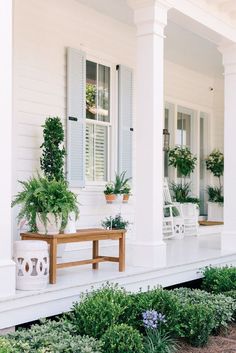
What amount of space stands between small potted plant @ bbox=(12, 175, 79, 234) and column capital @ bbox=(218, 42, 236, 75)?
3.65 m

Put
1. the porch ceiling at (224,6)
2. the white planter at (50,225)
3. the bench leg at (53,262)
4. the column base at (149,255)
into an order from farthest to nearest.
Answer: the porch ceiling at (224,6), the column base at (149,255), the white planter at (50,225), the bench leg at (53,262)

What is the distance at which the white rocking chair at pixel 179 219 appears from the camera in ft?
27.8

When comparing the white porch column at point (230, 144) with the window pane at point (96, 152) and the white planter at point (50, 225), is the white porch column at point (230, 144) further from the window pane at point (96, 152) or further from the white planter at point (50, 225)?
the white planter at point (50, 225)

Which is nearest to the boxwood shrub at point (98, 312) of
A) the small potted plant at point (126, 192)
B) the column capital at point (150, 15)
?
the column capital at point (150, 15)

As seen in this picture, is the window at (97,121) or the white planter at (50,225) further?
the window at (97,121)

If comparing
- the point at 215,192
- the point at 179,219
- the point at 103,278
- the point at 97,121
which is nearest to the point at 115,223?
the point at 97,121

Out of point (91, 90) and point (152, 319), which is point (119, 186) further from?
point (152, 319)

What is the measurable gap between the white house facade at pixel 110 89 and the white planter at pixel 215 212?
10.3 ft

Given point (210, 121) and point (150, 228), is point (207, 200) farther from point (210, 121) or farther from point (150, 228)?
point (150, 228)

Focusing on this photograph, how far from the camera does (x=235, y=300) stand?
207 inches

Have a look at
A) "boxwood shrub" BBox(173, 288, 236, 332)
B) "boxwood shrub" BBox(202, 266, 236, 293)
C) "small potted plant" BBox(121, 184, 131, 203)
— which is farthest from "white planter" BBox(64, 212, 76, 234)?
"small potted plant" BBox(121, 184, 131, 203)

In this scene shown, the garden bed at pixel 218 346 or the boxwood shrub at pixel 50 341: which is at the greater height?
the boxwood shrub at pixel 50 341

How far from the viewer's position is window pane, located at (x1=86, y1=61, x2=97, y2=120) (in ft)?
23.1

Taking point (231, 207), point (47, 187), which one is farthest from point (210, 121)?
point (47, 187)
